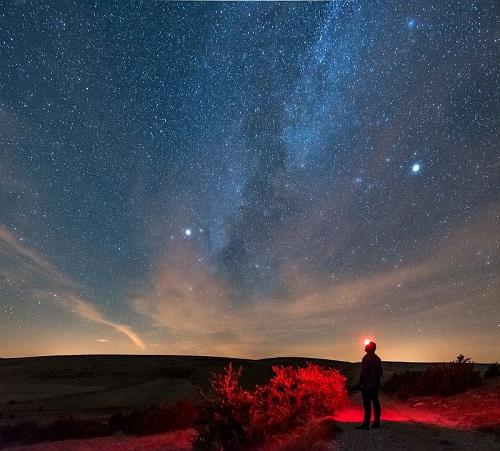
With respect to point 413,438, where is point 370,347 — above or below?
above

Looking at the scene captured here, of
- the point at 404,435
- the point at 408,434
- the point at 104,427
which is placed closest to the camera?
the point at 404,435

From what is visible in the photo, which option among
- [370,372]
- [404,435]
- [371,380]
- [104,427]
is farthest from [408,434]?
[104,427]

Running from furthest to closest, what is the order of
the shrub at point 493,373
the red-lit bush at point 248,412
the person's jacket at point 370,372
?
the shrub at point 493,373 → the person's jacket at point 370,372 → the red-lit bush at point 248,412

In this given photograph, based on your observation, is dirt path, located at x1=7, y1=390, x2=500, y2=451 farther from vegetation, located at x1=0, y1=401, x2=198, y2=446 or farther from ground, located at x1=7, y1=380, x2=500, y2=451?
vegetation, located at x1=0, y1=401, x2=198, y2=446

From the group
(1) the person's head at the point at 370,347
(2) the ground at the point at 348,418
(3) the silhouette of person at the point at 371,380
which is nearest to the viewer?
(2) the ground at the point at 348,418

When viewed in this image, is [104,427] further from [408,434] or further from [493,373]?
[493,373]

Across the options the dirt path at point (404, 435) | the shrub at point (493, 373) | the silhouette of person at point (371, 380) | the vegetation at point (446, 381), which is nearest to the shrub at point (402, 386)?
the vegetation at point (446, 381)

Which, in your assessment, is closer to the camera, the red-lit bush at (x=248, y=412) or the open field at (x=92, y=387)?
the red-lit bush at (x=248, y=412)

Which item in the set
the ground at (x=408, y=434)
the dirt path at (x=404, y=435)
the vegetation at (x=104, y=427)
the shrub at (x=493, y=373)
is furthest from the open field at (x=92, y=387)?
the shrub at (x=493, y=373)

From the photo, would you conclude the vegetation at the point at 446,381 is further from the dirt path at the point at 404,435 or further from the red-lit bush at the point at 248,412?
the red-lit bush at the point at 248,412

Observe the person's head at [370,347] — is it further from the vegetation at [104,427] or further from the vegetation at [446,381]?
the vegetation at [446,381]

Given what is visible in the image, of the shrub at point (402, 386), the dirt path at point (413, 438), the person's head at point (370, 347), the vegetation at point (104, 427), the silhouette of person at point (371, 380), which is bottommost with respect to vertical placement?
the dirt path at point (413, 438)

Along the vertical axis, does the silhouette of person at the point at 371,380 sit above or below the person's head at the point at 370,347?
below

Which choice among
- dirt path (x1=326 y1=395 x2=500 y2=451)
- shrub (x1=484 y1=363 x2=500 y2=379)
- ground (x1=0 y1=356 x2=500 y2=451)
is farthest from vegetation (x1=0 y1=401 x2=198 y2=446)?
shrub (x1=484 y1=363 x2=500 y2=379)
